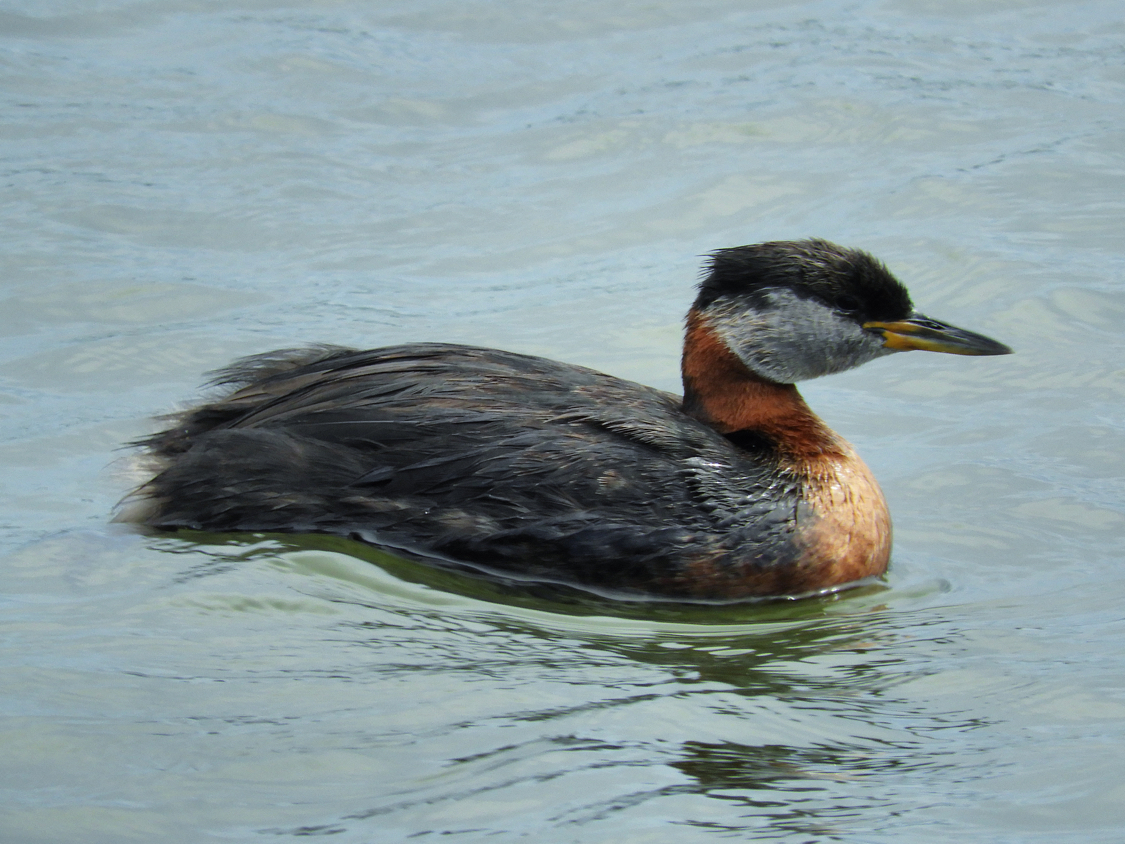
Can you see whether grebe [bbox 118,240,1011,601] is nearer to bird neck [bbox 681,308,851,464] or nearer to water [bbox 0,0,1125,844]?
bird neck [bbox 681,308,851,464]

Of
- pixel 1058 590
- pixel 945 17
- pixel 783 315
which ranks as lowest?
pixel 1058 590

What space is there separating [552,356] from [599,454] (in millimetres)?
2512

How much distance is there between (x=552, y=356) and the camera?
772cm

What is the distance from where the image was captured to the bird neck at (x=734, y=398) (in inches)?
225

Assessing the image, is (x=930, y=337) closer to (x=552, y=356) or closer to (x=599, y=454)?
(x=599, y=454)

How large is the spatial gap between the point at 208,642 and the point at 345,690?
1.92 ft

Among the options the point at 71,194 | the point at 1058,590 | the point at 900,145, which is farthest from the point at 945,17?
the point at 1058,590

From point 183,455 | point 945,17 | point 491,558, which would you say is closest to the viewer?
point 491,558

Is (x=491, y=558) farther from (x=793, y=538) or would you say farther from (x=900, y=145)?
(x=900, y=145)

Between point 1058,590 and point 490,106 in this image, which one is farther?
point 490,106

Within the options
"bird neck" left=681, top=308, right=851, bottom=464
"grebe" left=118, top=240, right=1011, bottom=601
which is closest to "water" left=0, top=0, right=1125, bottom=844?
"grebe" left=118, top=240, right=1011, bottom=601

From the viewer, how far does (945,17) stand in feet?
39.4

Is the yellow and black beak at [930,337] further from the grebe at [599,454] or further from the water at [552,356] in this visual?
the water at [552,356]

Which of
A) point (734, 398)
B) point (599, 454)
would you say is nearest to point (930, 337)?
point (734, 398)
